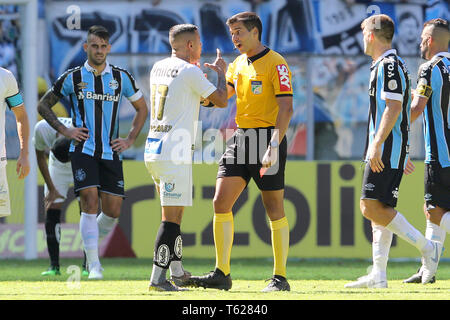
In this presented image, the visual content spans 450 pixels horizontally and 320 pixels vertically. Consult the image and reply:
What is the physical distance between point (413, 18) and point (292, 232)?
7432 millimetres

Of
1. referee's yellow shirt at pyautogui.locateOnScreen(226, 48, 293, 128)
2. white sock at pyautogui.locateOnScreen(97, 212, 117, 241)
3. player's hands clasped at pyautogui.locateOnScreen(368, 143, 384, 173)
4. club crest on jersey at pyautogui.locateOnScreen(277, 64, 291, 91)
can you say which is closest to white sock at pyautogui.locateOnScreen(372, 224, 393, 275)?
player's hands clasped at pyautogui.locateOnScreen(368, 143, 384, 173)

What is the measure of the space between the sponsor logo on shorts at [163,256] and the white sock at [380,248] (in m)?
1.67

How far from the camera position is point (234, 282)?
8.77m

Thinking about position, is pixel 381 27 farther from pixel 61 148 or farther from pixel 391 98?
pixel 61 148

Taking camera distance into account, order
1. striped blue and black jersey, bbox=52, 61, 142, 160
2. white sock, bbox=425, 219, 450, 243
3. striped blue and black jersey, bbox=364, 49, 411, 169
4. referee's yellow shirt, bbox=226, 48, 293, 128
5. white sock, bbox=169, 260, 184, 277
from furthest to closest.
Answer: striped blue and black jersey, bbox=52, 61, 142, 160
white sock, bbox=425, 219, 450, 243
white sock, bbox=169, 260, 184, 277
striped blue and black jersey, bbox=364, 49, 411, 169
referee's yellow shirt, bbox=226, 48, 293, 128

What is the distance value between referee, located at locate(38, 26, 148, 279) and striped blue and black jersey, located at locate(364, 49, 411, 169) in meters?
2.47

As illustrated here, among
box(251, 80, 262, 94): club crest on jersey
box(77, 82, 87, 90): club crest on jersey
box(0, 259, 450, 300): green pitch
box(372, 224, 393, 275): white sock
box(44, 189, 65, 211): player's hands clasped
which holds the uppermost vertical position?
box(77, 82, 87, 90): club crest on jersey

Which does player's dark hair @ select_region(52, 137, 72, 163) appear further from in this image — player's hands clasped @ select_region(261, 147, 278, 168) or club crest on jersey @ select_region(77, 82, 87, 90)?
player's hands clasped @ select_region(261, 147, 278, 168)

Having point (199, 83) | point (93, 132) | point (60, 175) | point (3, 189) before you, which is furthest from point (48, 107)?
point (199, 83)

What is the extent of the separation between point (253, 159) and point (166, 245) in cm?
93

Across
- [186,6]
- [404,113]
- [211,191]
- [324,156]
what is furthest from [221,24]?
[404,113]

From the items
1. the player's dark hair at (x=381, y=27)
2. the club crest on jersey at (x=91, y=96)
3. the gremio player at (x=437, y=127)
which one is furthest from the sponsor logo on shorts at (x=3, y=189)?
the gremio player at (x=437, y=127)

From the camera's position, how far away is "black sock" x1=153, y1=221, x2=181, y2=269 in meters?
7.16

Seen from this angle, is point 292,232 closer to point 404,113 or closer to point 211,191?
point 211,191
